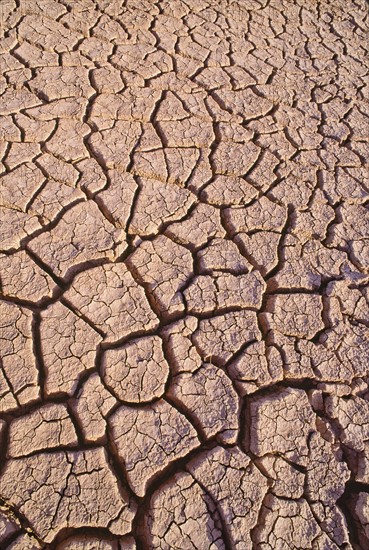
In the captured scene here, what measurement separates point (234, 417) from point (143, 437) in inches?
13.5

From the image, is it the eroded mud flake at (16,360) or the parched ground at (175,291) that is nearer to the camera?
the parched ground at (175,291)

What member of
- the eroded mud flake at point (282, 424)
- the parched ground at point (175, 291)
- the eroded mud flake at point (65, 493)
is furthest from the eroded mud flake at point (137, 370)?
the eroded mud flake at point (282, 424)

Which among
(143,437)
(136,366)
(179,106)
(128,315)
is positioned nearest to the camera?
(143,437)

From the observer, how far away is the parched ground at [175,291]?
159 centimetres

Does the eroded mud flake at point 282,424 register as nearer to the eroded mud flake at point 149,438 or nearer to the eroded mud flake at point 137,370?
the eroded mud flake at point 149,438

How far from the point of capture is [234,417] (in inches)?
70.2

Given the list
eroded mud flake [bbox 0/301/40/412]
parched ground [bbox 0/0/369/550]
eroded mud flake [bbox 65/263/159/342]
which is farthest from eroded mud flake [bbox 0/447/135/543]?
eroded mud flake [bbox 65/263/159/342]

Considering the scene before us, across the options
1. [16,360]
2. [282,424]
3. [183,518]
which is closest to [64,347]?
[16,360]

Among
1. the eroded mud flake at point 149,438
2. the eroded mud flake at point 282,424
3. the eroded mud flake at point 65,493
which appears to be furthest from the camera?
the eroded mud flake at point 282,424

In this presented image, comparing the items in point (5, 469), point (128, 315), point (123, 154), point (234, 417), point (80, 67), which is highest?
point (80, 67)

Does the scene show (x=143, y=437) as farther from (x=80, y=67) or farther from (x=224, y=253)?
(x=80, y=67)

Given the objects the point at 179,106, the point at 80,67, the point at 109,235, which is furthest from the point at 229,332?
the point at 80,67

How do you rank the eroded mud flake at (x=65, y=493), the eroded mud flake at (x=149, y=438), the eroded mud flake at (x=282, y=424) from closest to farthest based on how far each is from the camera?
the eroded mud flake at (x=65, y=493)
the eroded mud flake at (x=149, y=438)
the eroded mud flake at (x=282, y=424)

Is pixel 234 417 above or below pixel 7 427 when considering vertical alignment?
below
